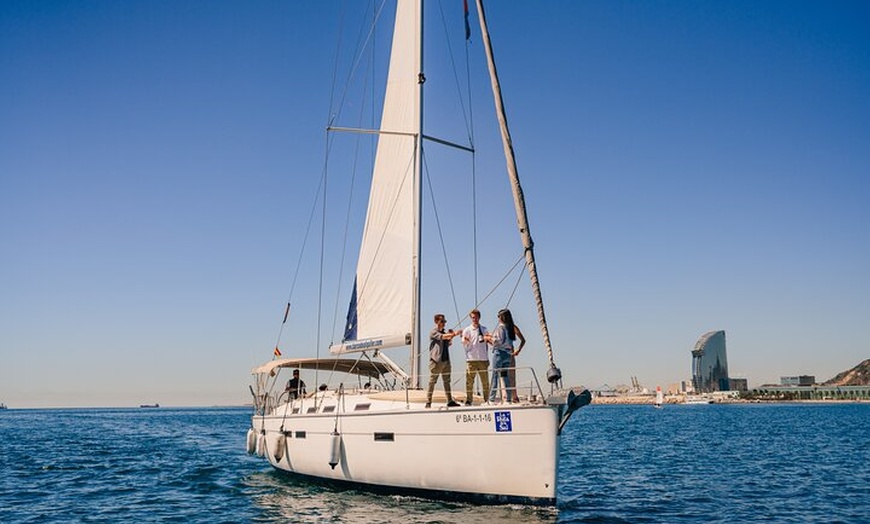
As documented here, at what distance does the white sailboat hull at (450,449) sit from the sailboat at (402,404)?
24 millimetres

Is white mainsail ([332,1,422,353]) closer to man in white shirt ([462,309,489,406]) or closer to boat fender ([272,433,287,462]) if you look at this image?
boat fender ([272,433,287,462])

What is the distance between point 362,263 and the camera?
68.3 feet

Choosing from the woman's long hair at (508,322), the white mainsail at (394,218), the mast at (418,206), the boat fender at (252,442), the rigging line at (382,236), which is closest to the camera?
the woman's long hair at (508,322)

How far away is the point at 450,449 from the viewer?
1356cm

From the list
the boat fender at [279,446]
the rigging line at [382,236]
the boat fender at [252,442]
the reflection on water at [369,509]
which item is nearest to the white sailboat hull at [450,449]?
the reflection on water at [369,509]

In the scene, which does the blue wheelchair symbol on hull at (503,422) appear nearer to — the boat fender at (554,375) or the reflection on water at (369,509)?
the boat fender at (554,375)

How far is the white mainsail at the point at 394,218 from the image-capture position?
1864 cm

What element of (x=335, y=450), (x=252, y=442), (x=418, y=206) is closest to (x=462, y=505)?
(x=335, y=450)

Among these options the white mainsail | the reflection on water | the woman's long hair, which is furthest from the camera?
the white mainsail

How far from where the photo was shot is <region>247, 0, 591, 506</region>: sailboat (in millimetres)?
12859

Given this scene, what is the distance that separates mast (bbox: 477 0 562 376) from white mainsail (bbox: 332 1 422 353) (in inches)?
160

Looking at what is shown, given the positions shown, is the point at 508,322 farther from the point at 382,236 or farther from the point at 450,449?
the point at 382,236

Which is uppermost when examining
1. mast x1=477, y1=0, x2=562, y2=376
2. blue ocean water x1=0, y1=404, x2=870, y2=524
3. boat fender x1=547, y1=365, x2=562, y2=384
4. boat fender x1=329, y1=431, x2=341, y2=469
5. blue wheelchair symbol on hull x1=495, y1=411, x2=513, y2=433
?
mast x1=477, y1=0, x2=562, y2=376

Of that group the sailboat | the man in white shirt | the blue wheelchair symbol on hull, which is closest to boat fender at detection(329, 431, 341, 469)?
the sailboat
